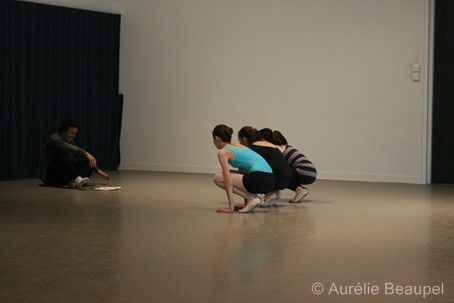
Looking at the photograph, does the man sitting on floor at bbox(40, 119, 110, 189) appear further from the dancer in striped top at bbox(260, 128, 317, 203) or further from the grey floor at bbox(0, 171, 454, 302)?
the dancer in striped top at bbox(260, 128, 317, 203)

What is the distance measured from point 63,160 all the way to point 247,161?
3.05m

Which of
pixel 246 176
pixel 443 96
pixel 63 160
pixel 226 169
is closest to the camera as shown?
pixel 226 169

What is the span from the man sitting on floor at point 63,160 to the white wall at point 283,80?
10.8 feet

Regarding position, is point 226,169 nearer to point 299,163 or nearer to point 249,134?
point 249,134

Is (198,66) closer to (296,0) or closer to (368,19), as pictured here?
(296,0)

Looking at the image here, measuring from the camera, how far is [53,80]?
516 inches

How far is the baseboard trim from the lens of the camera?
12615 mm

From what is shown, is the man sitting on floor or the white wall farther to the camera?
the white wall

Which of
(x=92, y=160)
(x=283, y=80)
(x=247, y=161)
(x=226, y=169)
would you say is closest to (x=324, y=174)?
(x=283, y=80)

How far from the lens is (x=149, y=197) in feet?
33.3

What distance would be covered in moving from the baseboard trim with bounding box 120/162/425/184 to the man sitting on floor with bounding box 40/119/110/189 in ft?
10.3

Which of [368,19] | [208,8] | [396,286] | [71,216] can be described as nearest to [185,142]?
[208,8]

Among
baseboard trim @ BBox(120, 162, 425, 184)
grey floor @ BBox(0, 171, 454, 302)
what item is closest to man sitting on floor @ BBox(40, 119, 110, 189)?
grey floor @ BBox(0, 171, 454, 302)

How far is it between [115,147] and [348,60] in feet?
13.1
